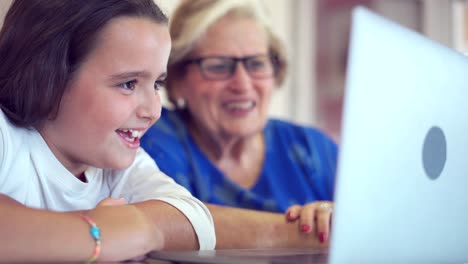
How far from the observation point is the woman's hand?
4.33ft

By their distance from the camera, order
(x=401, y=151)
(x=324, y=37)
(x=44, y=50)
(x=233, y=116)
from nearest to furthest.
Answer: (x=401, y=151) < (x=44, y=50) < (x=233, y=116) < (x=324, y=37)

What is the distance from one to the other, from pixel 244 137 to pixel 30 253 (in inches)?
51.1

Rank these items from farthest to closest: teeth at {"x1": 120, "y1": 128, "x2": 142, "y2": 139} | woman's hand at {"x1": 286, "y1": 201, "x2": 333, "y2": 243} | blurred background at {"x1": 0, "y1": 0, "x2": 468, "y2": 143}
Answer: blurred background at {"x1": 0, "y1": 0, "x2": 468, "y2": 143}
woman's hand at {"x1": 286, "y1": 201, "x2": 333, "y2": 243}
teeth at {"x1": 120, "y1": 128, "x2": 142, "y2": 139}

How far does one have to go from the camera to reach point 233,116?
2.01 meters

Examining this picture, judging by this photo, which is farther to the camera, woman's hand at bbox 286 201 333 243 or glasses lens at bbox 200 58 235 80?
glasses lens at bbox 200 58 235 80

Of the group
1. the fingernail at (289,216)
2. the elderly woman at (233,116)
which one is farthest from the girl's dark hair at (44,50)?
the elderly woman at (233,116)

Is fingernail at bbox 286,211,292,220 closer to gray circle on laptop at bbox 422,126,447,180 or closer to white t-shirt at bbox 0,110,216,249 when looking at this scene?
white t-shirt at bbox 0,110,216,249

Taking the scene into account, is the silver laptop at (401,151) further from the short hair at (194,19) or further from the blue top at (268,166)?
Result: the short hair at (194,19)

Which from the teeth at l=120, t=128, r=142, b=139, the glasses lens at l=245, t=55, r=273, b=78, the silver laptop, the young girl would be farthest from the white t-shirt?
the glasses lens at l=245, t=55, r=273, b=78

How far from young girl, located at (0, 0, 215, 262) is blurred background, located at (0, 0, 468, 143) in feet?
7.25

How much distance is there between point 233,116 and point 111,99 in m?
0.91

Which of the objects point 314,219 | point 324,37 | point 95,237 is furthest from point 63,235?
point 324,37

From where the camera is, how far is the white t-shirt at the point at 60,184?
3.47 ft

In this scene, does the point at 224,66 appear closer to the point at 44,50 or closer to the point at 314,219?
the point at 314,219
